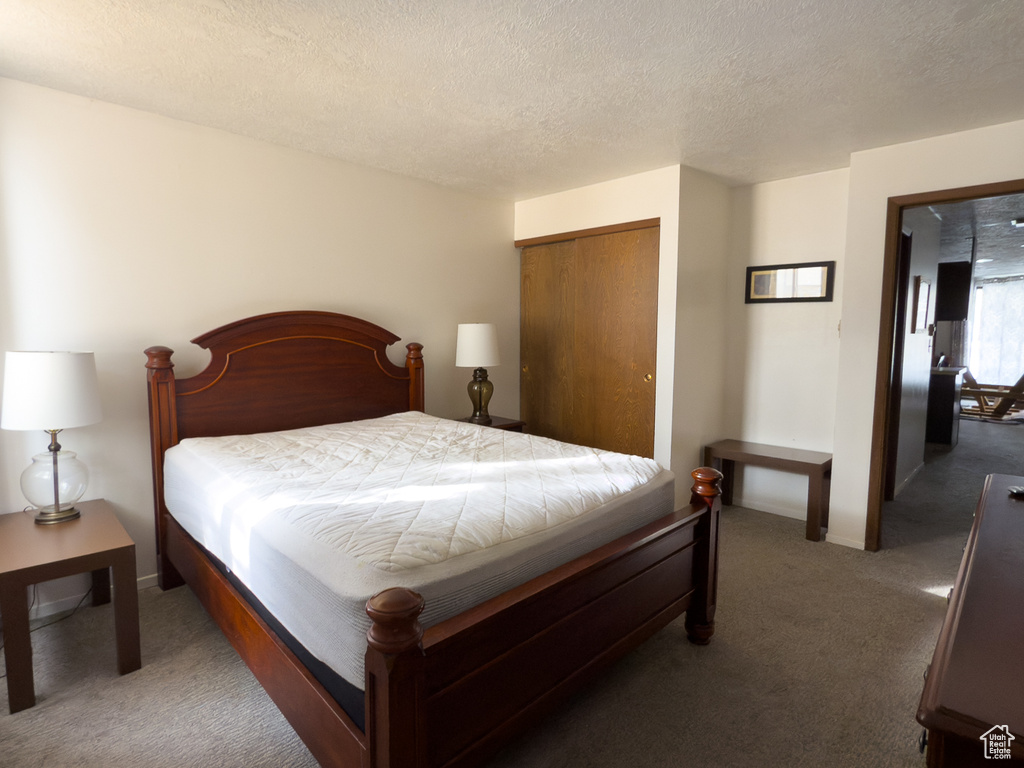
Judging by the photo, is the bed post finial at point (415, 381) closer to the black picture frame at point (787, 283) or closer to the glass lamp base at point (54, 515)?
the glass lamp base at point (54, 515)

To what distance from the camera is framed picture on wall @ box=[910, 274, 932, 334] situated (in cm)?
414

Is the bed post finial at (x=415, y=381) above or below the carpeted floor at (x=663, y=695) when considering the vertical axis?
above

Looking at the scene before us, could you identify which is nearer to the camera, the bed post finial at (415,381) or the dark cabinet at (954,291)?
the bed post finial at (415,381)

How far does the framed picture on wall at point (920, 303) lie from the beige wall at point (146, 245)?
3732 mm

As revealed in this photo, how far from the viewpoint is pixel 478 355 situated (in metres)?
3.77

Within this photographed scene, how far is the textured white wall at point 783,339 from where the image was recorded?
3.62m

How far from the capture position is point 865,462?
10.5ft

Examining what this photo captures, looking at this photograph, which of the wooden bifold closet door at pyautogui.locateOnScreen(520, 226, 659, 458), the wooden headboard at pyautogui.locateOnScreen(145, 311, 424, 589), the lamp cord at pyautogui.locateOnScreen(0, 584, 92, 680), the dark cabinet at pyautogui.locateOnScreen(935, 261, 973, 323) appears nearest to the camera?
the lamp cord at pyautogui.locateOnScreen(0, 584, 92, 680)

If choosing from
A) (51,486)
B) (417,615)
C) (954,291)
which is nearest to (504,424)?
(51,486)

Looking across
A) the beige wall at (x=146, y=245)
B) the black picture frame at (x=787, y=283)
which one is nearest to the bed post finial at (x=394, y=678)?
the beige wall at (x=146, y=245)

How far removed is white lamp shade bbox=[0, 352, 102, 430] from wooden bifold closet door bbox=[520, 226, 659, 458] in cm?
295

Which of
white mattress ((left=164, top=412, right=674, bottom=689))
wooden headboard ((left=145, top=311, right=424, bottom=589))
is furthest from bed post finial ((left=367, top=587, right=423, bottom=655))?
wooden headboard ((left=145, top=311, right=424, bottom=589))

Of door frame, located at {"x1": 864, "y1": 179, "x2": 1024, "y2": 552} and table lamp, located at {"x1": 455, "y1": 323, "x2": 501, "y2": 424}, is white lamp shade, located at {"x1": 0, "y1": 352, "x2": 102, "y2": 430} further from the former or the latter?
door frame, located at {"x1": 864, "y1": 179, "x2": 1024, "y2": 552}

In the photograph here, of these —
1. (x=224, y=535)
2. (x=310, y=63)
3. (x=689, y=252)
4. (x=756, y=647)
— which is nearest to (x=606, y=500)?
(x=756, y=647)
